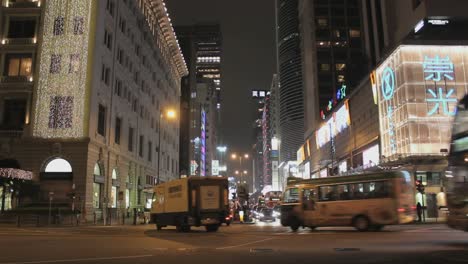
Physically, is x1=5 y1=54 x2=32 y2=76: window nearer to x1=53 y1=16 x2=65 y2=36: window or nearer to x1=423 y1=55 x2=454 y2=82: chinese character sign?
x1=53 y1=16 x2=65 y2=36: window

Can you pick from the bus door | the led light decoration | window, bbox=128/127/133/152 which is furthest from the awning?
the bus door

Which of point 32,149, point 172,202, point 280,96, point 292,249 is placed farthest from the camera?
point 280,96

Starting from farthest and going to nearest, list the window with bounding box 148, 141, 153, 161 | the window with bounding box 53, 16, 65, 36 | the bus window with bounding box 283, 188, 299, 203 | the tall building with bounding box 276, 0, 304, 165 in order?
the tall building with bounding box 276, 0, 304, 165
the window with bounding box 148, 141, 153, 161
the window with bounding box 53, 16, 65, 36
the bus window with bounding box 283, 188, 299, 203

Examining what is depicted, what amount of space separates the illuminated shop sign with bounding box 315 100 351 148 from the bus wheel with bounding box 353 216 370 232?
3357 cm

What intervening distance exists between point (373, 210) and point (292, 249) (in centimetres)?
1098

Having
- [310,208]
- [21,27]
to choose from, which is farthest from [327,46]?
[310,208]

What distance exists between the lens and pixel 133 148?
205ft

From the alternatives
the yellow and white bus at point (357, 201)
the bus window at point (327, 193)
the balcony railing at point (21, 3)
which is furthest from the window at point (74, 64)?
the bus window at point (327, 193)

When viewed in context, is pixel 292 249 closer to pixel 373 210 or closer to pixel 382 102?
pixel 373 210

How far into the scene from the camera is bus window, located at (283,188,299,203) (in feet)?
92.2

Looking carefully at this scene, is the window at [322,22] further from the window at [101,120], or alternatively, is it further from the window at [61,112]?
the window at [61,112]

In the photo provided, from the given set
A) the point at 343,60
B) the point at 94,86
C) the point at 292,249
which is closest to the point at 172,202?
the point at 292,249

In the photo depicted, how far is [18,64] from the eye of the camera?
45.7 m

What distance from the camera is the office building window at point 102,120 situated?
4816cm
